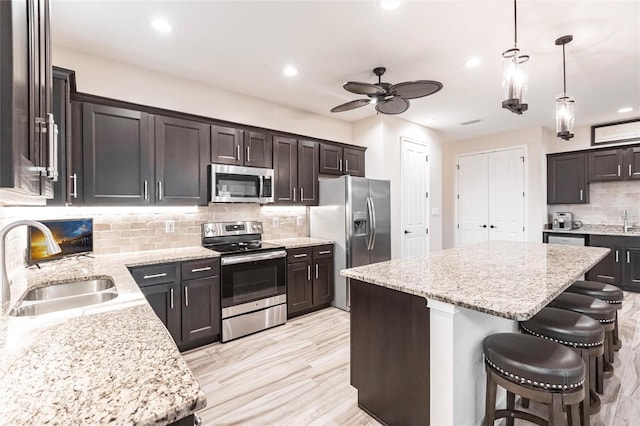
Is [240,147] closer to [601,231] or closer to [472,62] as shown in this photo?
[472,62]

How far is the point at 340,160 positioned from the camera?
14.9ft

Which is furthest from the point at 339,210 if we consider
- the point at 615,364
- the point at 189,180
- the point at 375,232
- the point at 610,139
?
the point at 610,139

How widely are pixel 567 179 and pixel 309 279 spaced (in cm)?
510

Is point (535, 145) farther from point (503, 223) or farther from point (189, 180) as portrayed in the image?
point (189, 180)

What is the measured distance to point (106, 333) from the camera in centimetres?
107

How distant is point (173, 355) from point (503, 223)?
6361 mm

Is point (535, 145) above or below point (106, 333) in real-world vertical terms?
above

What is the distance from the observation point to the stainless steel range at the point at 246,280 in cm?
310

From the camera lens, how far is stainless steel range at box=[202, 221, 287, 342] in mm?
3096

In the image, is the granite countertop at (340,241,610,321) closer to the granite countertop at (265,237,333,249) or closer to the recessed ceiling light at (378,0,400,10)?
the granite countertop at (265,237,333,249)

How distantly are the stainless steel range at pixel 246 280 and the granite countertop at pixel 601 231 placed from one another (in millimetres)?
4880

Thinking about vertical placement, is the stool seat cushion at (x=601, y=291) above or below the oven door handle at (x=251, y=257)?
below

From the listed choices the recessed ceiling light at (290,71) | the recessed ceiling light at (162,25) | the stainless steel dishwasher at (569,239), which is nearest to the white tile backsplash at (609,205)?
the stainless steel dishwasher at (569,239)

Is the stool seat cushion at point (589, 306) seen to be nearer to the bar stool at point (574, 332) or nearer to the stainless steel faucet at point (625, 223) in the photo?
the bar stool at point (574, 332)
